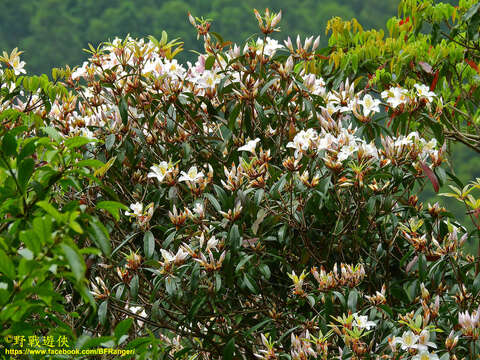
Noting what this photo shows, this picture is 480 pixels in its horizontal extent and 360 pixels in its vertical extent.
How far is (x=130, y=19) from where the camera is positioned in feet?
64.2

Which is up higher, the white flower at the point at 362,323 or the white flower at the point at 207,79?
the white flower at the point at 207,79

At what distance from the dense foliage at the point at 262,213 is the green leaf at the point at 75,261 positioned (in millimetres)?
484

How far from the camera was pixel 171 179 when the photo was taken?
7.02 ft

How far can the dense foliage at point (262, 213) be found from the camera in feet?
6.45

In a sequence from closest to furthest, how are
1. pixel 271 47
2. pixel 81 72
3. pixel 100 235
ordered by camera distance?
pixel 100 235 → pixel 271 47 → pixel 81 72

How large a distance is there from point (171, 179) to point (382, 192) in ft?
2.36

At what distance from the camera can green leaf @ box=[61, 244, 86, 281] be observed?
1.05 m

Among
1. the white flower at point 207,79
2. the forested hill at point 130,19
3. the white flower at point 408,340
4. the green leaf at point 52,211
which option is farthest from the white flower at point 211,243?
the forested hill at point 130,19

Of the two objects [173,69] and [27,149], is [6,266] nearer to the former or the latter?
[27,149]

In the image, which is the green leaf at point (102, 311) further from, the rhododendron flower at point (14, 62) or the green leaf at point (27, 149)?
the rhododendron flower at point (14, 62)

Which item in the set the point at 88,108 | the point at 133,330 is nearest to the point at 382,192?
the point at 133,330

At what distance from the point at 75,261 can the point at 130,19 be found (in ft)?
63.8

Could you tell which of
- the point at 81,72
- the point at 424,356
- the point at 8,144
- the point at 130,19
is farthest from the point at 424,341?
the point at 130,19

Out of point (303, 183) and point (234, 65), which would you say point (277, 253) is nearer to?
point (303, 183)
